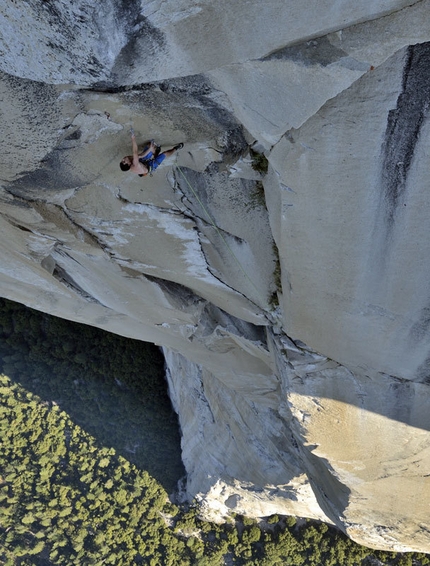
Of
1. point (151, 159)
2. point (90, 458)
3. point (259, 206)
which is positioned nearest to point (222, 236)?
point (259, 206)

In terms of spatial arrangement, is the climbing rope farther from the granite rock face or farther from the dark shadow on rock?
the dark shadow on rock

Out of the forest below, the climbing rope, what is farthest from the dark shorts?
the forest below

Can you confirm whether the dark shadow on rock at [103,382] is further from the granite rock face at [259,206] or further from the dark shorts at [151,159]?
the dark shorts at [151,159]

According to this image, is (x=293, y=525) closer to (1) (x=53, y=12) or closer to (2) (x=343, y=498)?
(2) (x=343, y=498)

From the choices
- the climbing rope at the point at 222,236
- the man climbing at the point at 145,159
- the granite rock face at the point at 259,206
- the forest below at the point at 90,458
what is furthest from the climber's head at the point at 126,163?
the forest below at the point at 90,458

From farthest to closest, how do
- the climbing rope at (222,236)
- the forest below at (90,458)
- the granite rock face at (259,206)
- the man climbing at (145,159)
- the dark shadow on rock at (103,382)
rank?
the dark shadow on rock at (103,382)
the forest below at (90,458)
the climbing rope at (222,236)
the man climbing at (145,159)
the granite rock face at (259,206)

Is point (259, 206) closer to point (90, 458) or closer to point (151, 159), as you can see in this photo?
point (151, 159)
